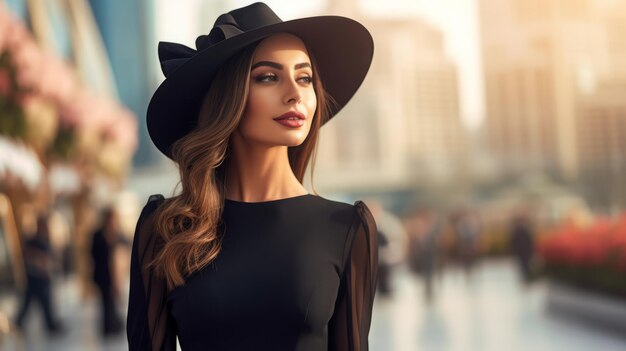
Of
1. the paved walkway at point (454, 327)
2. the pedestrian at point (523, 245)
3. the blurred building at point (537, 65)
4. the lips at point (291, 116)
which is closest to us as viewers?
the lips at point (291, 116)

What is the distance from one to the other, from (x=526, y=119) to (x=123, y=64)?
2921 centimetres

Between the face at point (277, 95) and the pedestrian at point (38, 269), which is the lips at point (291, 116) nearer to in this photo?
the face at point (277, 95)

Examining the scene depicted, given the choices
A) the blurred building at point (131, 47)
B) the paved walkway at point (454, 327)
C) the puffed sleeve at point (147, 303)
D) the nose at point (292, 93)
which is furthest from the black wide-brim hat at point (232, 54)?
the blurred building at point (131, 47)

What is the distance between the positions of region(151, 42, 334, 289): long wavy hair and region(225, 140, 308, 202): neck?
0.04m

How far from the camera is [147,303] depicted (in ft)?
5.41

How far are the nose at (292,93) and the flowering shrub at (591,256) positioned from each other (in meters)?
6.88

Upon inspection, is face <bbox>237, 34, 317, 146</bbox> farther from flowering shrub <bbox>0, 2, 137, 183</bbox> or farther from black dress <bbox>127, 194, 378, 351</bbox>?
flowering shrub <bbox>0, 2, 137, 183</bbox>

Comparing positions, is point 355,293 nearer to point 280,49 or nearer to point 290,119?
point 290,119

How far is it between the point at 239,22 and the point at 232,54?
13cm

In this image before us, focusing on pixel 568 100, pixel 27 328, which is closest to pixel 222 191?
pixel 27 328

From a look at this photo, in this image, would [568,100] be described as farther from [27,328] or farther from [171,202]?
[171,202]

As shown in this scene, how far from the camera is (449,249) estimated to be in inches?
938

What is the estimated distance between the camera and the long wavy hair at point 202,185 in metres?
1.63

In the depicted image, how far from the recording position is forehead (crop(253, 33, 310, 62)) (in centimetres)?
170
